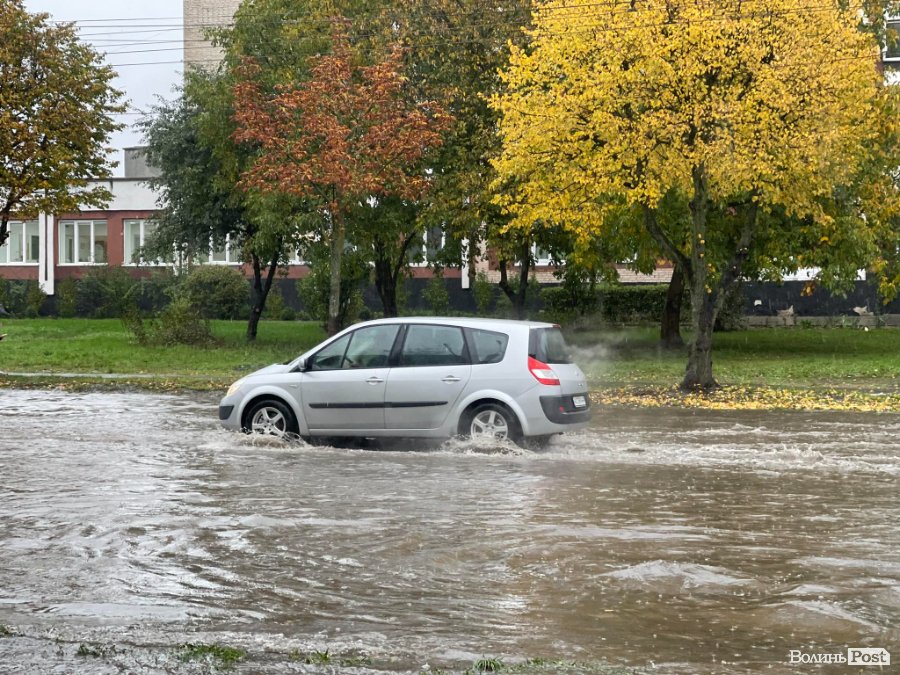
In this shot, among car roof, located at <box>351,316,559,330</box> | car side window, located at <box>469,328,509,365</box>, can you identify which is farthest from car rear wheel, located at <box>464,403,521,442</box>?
car roof, located at <box>351,316,559,330</box>

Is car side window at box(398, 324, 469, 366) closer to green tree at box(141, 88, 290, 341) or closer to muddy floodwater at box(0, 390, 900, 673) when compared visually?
muddy floodwater at box(0, 390, 900, 673)

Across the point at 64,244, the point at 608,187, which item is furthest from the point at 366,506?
the point at 64,244

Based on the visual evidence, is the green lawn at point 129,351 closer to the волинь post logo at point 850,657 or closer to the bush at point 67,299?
the bush at point 67,299

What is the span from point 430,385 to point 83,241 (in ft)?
160

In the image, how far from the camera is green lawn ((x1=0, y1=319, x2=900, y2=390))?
87.9ft

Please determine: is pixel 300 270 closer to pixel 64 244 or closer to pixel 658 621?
pixel 64 244

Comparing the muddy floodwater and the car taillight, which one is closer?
the muddy floodwater

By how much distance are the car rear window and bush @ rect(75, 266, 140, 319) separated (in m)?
39.3

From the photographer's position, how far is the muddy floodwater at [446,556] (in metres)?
6.18

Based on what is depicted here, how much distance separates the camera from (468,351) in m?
14.1

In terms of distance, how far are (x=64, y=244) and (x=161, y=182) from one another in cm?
2353

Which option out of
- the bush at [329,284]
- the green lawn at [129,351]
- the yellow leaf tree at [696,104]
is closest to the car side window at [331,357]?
the yellow leaf tree at [696,104]

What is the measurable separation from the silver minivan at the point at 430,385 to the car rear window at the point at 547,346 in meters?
0.01

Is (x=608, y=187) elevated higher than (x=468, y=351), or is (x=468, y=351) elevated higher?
(x=608, y=187)
